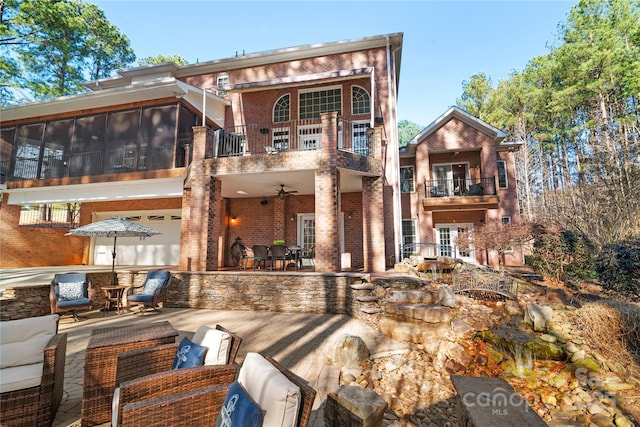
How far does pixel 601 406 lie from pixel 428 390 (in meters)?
2.44

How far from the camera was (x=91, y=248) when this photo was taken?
1262 cm

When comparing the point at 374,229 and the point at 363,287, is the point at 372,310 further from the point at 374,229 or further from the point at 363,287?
the point at 374,229

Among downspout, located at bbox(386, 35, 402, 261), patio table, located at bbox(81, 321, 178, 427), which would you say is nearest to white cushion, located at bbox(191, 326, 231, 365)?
patio table, located at bbox(81, 321, 178, 427)

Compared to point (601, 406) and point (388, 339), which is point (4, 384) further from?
point (601, 406)

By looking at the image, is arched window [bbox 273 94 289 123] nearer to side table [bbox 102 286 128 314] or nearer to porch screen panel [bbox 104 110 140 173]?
porch screen panel [bbox 104 110 140 173]

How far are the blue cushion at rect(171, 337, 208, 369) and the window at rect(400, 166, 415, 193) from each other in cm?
1298

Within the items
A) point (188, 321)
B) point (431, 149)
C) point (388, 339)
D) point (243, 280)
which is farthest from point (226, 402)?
point (431, 149)

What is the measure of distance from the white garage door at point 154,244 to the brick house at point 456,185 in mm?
10417

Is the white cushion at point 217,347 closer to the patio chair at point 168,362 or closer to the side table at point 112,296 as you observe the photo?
the patio chair at point 168,362

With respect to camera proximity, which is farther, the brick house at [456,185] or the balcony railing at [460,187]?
the brick house at [456,185]

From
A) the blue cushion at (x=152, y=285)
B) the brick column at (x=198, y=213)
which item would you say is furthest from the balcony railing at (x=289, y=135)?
the blue cushion at (x=152, y=285)

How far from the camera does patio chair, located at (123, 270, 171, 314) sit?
6468 millimetres

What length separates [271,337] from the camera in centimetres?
498

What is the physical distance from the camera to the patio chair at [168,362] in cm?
214
